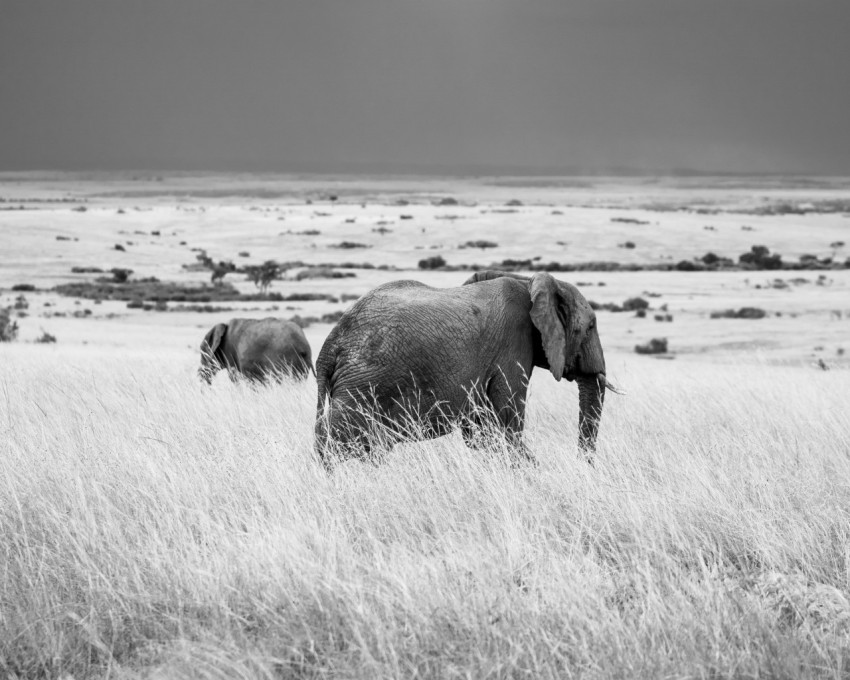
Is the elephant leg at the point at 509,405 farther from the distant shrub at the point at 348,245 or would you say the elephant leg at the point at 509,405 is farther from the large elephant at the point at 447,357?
the distant shrub at the point at 348,245

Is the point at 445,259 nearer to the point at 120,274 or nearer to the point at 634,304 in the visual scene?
the point at 120,274

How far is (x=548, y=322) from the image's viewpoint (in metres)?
8.09

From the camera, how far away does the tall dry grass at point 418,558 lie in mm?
4297

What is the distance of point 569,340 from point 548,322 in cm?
45

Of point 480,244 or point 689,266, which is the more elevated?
point 480,244

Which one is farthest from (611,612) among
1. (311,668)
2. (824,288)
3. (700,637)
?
(824,288)

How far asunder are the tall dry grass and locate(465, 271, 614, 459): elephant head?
0.36 metres

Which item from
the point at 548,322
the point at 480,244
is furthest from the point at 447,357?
the point at 480,244

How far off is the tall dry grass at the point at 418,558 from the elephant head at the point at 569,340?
14.2 inches

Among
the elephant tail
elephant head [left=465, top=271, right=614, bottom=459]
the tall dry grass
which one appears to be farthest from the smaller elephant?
the elephant tail

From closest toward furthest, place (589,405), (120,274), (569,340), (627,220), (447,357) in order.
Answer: (447,357) → (569,340) → (589,405) → (120,274) → (627,220)

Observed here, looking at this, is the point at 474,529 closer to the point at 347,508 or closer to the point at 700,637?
the point at 347,508

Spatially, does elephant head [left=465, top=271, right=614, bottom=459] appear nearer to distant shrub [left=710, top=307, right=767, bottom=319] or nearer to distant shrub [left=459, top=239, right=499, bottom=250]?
distant shrub [left=710, top=307, right=767, bottom=319]

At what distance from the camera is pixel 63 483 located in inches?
257
